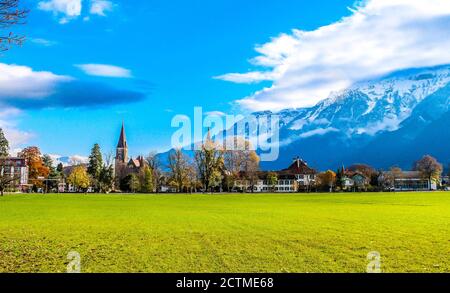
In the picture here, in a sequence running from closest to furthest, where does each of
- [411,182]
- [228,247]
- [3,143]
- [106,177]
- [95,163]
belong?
[228,247], [3,143], [106,177], [95,163], [411,182]

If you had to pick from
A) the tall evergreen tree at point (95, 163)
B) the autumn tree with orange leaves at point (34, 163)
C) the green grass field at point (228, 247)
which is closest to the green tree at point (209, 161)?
the tall evergreen tree at point (95, 163)

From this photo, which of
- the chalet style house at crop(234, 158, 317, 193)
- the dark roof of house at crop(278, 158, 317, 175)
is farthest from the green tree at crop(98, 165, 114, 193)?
the dark roof of house at crop(278, 158, 317, 175)

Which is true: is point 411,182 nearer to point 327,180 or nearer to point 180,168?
point 327,180

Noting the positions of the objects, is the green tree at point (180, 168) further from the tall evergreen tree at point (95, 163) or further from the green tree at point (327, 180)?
the green tree at point (327, 180)

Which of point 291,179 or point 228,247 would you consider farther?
point 291,179

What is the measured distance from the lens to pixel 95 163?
463ft

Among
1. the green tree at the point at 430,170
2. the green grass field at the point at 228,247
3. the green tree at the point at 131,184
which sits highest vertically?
the green tree at the point at 430,170

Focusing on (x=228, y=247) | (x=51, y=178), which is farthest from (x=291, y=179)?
(x=228, y=247)

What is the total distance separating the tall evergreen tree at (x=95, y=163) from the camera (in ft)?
461

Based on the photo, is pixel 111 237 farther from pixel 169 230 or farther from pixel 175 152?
pixel 175 152

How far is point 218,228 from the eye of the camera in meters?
24.2

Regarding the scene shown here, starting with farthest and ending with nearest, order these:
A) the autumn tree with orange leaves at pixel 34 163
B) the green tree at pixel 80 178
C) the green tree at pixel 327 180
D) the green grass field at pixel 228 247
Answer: the green tree at pixel 327 180, the green tree at pixel 80 178, the autumn tree with orange leaves at pixel 34 163, the green grass field at pixel 228 247
